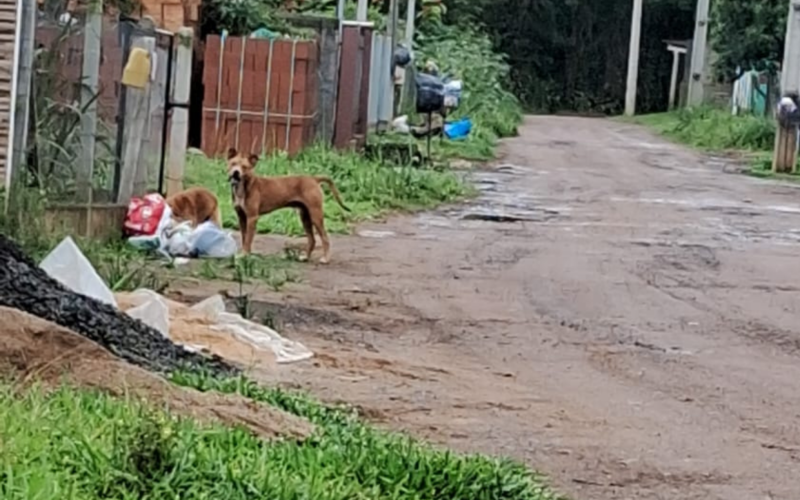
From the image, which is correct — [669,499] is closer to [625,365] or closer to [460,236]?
[625,365]

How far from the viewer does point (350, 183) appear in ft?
67.3

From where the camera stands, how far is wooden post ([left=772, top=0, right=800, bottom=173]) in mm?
29500

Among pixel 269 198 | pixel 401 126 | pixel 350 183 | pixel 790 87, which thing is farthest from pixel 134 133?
pixel 790 87

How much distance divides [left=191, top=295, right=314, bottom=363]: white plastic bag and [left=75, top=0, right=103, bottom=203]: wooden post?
3.83 m

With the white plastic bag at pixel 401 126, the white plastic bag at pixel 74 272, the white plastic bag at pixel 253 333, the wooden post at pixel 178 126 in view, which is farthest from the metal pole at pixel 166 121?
the white plastic bag at pixel 401 126

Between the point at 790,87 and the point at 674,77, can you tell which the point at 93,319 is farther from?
the point at 674,77

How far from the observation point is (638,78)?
6612 cm

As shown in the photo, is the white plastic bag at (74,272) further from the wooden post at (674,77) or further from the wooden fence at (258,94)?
the wooden post at (674,77)

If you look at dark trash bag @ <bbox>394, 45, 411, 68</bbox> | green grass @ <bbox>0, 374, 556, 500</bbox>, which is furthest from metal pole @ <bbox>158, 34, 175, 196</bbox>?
dark trash bag @ <bbox>394, 45, 411, 68</bbox>

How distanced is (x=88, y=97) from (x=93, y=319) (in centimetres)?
580

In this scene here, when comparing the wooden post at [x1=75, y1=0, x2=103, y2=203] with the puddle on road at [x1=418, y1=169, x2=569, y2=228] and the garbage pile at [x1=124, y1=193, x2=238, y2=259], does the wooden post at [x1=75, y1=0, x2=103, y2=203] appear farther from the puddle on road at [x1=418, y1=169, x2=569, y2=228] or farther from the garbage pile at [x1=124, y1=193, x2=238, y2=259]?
the puddle on road at [x1=418, y1=169, x2=569, y2=228]

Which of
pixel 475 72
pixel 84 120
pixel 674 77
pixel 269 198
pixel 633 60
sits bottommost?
pixel 269 198

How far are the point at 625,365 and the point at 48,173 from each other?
206 inches

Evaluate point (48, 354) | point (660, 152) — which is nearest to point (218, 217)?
point (48, 354)
